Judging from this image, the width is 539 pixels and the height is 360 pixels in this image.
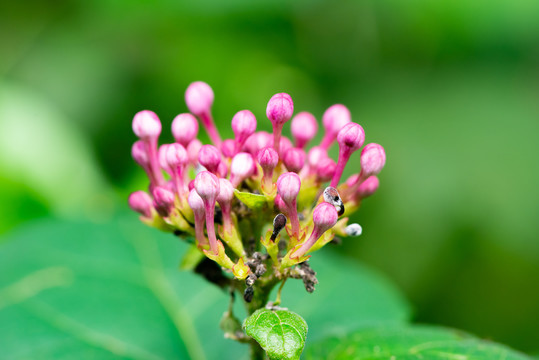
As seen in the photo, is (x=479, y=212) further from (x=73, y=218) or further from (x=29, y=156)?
(x=29, y=156)

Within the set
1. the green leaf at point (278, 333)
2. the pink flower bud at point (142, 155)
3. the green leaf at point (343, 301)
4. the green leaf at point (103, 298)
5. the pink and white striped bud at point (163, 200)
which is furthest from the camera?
the green leaf at point (343, 301)

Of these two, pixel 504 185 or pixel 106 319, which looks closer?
pixel 106 319

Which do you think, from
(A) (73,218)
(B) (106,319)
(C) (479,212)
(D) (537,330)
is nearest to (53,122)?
(A) (73,218)

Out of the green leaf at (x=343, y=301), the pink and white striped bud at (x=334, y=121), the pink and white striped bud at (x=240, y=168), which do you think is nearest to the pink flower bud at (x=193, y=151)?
the pink and white striped bud at (x=240, y=168)

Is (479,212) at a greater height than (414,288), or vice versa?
(479,212)

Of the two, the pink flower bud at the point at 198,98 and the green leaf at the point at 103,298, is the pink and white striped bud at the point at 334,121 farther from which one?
the green leaf at the point at 103,298

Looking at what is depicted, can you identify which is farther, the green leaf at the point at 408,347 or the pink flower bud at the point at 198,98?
the pink flower bud at the point at 198,98
